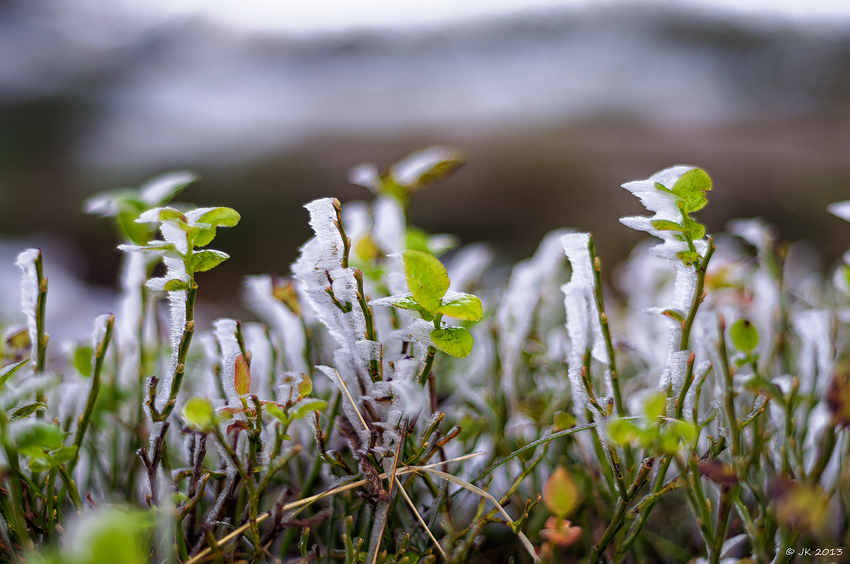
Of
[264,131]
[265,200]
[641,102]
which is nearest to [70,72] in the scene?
[264,131]

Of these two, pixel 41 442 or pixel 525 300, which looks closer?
pixel 41 442

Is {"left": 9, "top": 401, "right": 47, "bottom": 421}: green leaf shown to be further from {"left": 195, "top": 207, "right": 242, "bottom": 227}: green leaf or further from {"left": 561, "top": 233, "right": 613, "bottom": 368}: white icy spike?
{"left": 561, "top": 233, "right": 613, "bottom": 368}: white icy spike

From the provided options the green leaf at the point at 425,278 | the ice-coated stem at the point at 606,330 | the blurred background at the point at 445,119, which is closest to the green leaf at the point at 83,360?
the green leaf at the point at 425,278

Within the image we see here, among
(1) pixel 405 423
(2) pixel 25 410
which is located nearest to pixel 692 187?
(1) pixel 405 423

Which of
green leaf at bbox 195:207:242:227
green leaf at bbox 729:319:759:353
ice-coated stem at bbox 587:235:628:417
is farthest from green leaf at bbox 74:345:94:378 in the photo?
green leaf at bbox 729:319:759:353

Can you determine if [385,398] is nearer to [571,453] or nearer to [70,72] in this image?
[571,453]

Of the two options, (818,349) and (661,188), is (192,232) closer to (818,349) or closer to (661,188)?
(661,188)
